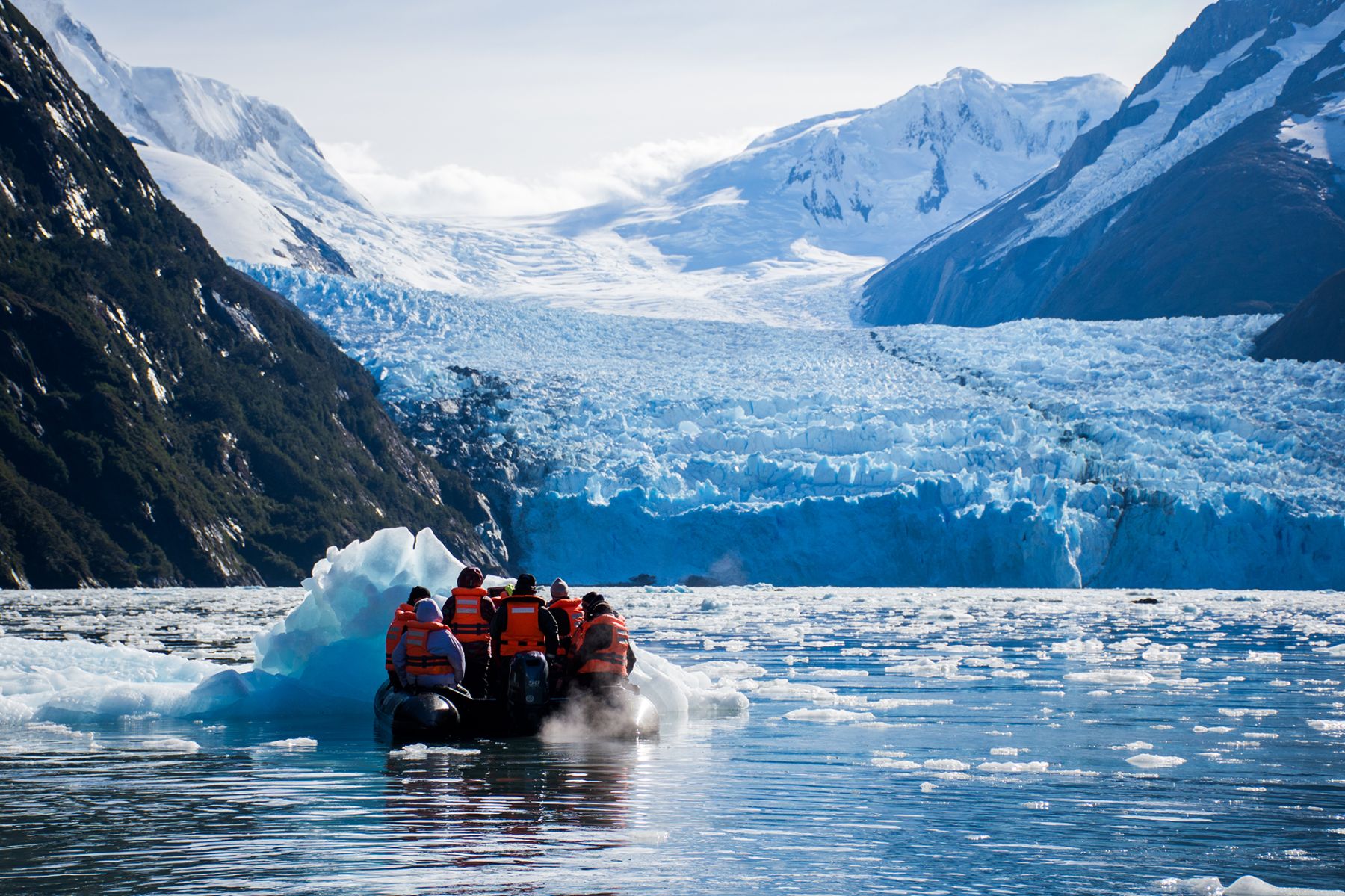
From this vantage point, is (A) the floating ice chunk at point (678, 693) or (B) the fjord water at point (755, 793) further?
(A) the floating ice chunk at point (678, 693)

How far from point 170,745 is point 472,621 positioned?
274 cm

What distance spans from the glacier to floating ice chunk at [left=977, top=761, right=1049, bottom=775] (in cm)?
3353

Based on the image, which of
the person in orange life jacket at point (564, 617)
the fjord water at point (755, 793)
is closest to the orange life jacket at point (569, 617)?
the person in orange life jacket at point (564, 617)

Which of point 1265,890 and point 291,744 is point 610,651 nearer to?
point 291,744

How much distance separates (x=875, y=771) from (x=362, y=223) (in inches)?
4996

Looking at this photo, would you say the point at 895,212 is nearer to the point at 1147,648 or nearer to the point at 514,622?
the point at 1147,648

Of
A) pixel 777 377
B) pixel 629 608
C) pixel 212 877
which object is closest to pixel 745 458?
pixel 777 377

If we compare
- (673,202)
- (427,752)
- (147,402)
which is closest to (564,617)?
(427,752)

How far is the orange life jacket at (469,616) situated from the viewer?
1291cm

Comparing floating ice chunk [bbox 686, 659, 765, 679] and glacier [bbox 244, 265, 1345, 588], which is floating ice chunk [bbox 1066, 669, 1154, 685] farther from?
glacier [bbox 244, 265, 1345, 588]

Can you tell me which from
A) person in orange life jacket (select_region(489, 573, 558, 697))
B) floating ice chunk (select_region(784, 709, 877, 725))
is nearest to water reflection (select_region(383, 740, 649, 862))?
person in orange life jacket (select_region(489, 573, 558, 697))

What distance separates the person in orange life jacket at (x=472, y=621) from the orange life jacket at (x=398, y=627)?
17.6 inches

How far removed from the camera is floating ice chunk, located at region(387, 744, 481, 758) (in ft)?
38.0

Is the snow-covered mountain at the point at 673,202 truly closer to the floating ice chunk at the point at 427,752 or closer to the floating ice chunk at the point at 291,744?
the floating ice chunk at the point at 291,744
